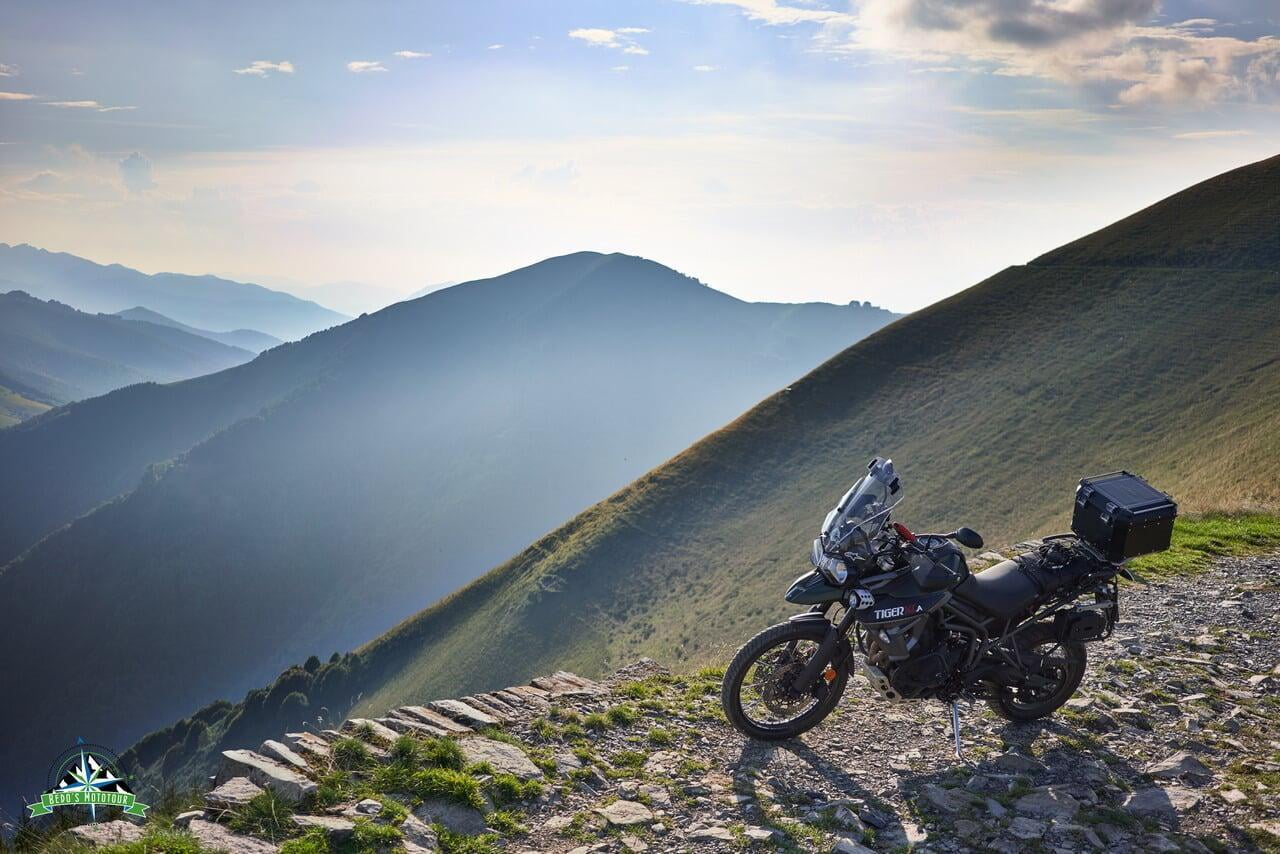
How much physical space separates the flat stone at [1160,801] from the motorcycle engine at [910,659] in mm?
1743

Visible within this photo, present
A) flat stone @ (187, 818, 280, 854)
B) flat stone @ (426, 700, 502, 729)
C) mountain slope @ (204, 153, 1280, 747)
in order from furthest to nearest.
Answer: mountain slope @ (204, 153, 1280, 747) → flat stone @ (426, 700, 502, 729) → flat stone @ (187, 818, 280, 854)

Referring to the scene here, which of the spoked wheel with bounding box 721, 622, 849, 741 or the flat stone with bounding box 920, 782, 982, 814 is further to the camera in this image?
the spoked wheel with bounding box 721, 622, 849, 741

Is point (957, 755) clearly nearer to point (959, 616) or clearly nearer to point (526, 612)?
point (959, 616)

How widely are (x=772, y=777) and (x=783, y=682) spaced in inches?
34.5

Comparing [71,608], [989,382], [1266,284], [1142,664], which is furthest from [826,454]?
[71,608]

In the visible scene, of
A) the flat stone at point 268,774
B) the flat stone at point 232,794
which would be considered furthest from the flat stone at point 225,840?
the flat stone at point 268,774

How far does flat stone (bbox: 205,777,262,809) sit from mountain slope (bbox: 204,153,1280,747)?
34.1 metres

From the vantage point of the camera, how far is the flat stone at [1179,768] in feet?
22.8

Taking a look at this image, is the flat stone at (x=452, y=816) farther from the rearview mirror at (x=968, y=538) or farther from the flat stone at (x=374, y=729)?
the rearview mirror at (x=968, y=538)

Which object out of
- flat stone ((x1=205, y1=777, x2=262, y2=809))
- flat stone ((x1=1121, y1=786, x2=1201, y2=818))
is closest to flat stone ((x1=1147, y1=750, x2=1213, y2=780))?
flat stone ((x1=1121, y1=786, x2=1201, y2=818))

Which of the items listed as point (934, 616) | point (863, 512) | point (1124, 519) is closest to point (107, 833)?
point (863, 512)

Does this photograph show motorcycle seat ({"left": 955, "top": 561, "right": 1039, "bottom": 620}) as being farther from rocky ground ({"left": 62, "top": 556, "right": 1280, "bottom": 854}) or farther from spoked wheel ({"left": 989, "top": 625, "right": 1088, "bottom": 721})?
rocky ground ({"left": 62, "top": 556, "right": 1280, "bottom": 854})

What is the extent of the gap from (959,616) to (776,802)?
8.30 ft

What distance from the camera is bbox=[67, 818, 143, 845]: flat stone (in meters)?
5.39
